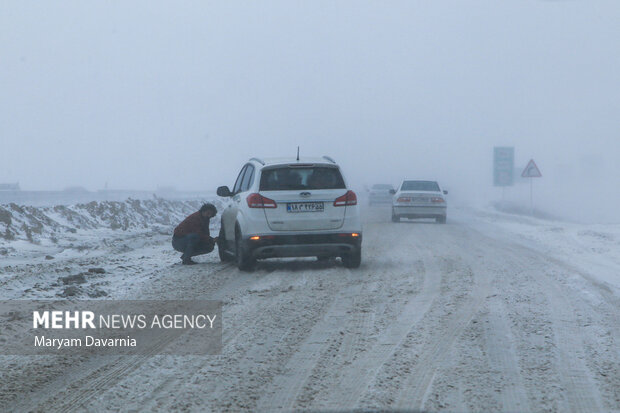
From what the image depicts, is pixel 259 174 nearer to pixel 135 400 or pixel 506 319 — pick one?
pixel 506 319

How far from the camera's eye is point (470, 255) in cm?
1441

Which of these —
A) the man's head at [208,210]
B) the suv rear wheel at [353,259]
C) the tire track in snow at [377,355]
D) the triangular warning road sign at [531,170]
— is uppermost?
the triangular warning road sign at [531,170]

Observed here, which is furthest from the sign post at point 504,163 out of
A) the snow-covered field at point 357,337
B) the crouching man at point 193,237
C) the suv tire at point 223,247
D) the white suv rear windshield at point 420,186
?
the crouching man at point 193,237

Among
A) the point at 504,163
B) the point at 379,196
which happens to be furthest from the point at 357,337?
the point at 504,163

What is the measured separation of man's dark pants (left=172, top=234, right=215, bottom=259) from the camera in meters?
→ 12.8

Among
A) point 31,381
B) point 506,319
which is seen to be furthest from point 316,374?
point 506,319

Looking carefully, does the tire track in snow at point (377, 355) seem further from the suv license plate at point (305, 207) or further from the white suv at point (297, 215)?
the suv license plate at point (305, 207)

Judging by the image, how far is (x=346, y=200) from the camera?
11555 mm

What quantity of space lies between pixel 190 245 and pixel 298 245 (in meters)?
2.44

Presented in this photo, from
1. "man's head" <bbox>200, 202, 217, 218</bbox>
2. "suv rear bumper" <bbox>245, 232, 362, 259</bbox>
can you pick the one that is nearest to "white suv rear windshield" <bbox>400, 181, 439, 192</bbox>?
"man's head" <bbox>200, 202, 217, 218</bbox>

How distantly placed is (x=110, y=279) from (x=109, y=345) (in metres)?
4.32

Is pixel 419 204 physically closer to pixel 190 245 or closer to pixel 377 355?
pixel 190 245

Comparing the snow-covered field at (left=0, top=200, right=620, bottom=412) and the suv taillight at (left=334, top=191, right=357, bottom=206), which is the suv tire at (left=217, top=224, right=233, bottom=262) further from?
the suv taillight at (left=334, top=191, right=357, bottom=206)

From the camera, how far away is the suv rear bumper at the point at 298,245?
441 inches
